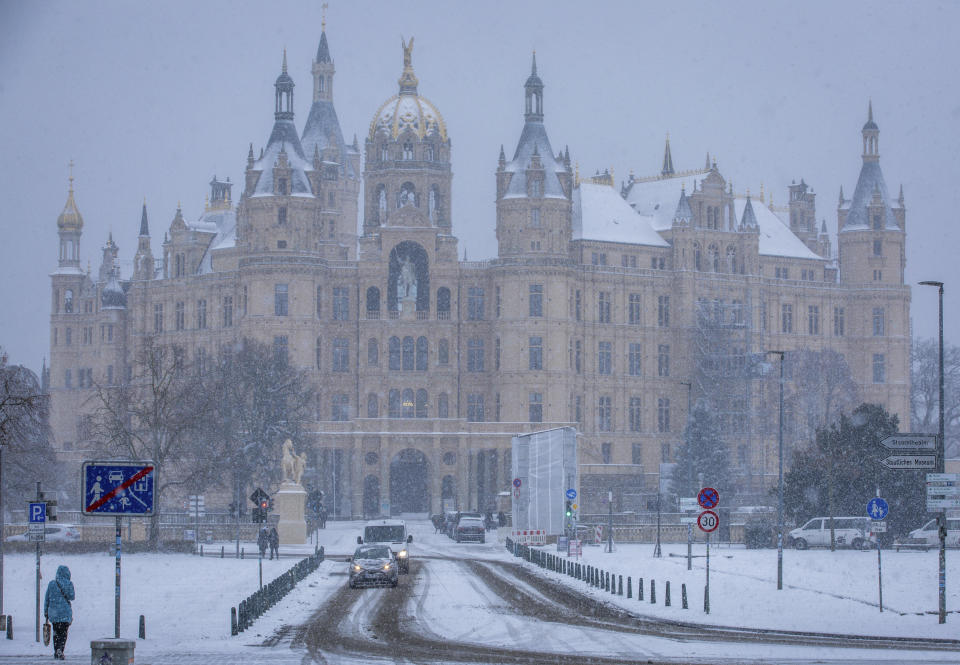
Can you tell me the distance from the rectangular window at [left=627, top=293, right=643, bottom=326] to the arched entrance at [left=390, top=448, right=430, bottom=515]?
2114cm

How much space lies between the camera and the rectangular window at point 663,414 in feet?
442

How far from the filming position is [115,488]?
30.7m

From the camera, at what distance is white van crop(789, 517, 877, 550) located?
7912cm

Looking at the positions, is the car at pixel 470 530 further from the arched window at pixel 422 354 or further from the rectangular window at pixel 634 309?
the rectangular window at pixel 634 309

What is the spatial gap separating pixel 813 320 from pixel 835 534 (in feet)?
212

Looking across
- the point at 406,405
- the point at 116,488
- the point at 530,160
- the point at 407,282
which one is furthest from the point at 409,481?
the point at 116,488

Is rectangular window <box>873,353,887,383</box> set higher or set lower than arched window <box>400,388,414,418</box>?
higher

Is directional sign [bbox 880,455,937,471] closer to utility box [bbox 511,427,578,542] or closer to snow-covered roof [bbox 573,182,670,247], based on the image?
utility box [bbox 511,427,578,542]

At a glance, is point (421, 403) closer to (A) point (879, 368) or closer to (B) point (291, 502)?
(A) point (879, 368)

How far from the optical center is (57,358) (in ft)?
525

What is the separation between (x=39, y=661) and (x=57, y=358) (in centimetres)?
12934

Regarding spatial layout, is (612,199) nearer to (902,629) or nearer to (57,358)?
(57,358)

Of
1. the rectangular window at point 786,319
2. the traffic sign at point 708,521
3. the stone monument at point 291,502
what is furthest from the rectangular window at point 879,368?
the traffic sign at point 708,521

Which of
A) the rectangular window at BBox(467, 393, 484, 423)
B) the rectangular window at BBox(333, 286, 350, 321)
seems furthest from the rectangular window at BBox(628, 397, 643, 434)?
the rectangular window at BBox(333, 286, 350, 321)
